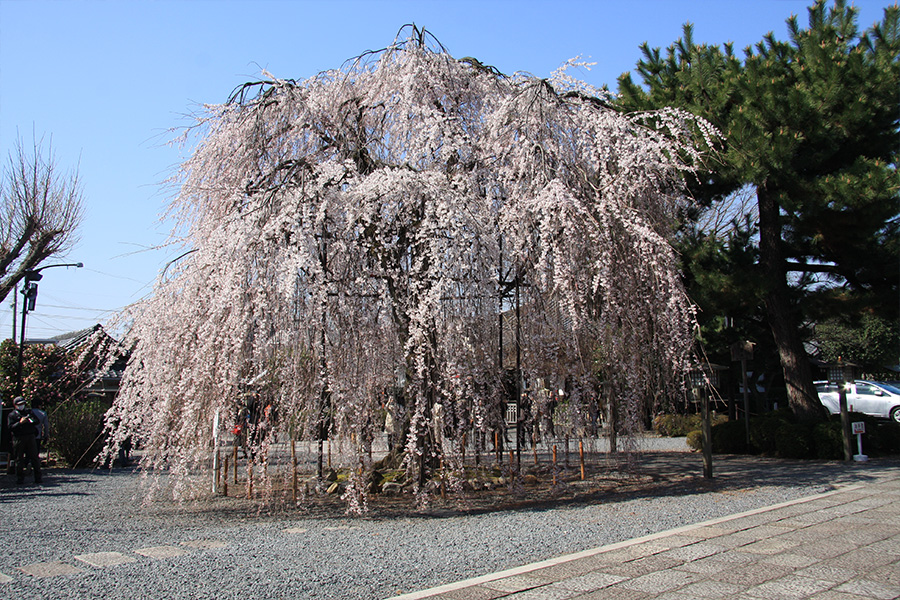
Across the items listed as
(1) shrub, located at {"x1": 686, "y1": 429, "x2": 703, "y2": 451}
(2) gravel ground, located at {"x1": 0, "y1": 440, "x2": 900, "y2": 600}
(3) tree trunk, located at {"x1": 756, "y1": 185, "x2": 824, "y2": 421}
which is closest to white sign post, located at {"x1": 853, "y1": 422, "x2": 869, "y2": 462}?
(3) tree trunk, located at {"x1": 756, "y1": 185, "x2": 824, "y2": 421}

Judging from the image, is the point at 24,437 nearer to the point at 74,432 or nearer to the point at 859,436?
the point at 74,432

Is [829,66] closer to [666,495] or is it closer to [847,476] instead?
[847,476]

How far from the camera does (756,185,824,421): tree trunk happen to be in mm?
12328

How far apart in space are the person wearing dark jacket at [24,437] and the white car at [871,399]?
66.2 ft

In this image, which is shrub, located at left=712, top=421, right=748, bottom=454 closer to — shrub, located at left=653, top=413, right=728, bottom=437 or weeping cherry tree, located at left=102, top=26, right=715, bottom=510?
shrub, located at left=653, top=413, right=728, bottom=437

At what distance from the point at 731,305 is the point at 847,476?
337 cm

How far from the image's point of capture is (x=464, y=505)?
7.68 meters

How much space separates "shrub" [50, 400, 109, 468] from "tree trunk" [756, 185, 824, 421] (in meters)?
13.9

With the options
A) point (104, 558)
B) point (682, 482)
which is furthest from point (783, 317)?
point (104, 558)

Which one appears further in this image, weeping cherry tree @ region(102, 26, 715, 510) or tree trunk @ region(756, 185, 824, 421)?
tree trunk @ region(756, 185, 824, 421)

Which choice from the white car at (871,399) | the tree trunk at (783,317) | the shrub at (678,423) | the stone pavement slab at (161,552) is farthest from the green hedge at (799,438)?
the stone pavement slab at (161,552)

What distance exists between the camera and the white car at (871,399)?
19016mm

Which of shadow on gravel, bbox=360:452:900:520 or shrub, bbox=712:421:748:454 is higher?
shrub, bbox=712:421:748:454

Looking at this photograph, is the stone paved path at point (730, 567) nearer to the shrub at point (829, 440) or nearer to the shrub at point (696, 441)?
the shrub at point (829, 440)
